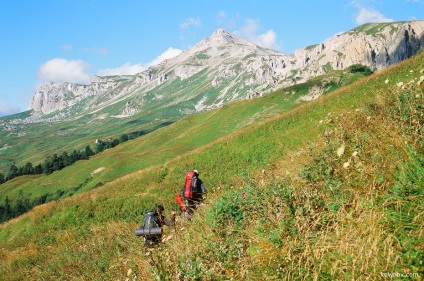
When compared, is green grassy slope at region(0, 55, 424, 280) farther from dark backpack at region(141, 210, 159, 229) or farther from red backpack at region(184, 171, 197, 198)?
red backpack at region(184, 171, 197, 198)

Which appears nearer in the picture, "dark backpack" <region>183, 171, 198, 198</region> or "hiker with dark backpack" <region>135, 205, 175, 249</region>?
"hiker with dark backpack" <region>135, 205, 175, 249</region>

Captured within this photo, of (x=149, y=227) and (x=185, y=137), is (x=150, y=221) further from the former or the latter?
(x=185, y=137)

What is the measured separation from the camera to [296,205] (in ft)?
17.8

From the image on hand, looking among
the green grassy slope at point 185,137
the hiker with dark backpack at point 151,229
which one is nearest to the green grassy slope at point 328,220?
the hiker with dark backpack at point 151,229

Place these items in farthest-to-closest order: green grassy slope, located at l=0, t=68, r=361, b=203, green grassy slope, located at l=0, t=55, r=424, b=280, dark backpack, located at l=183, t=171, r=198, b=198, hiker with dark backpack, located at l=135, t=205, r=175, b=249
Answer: green grassy slope, located at l=0, t=68, r=361, b=203 → dark backpack, located at l=183, t=171, r=198, b=198 → hiker with dark backpack, located at l=135, t=205, r=175, b=249 → green grassy slope, located at l=0, t=55, r=424, b=280

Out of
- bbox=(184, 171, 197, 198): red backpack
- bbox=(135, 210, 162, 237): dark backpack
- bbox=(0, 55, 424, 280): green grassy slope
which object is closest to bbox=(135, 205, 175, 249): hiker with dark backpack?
bbox=(135, 210, 162, 237): dark backpack

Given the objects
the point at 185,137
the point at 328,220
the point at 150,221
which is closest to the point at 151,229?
the point at 150,221

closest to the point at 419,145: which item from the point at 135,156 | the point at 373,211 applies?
the point at 373,211

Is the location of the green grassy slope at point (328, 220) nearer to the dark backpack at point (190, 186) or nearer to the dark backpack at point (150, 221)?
the dark backpack at point (150, 221)

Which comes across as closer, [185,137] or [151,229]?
[151,229]

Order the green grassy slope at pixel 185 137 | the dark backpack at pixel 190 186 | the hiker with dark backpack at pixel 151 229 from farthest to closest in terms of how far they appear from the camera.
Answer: the green grassy slope at pixel 185 137, the dark backpack at pixel 190 186, the hiker with dark backpack at pixel 151 229

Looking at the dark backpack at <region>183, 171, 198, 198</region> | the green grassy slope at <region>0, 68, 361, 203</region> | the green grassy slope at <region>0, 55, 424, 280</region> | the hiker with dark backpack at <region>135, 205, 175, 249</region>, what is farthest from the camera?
the green grassy slope at <region>0, 68, 361, 203</region>

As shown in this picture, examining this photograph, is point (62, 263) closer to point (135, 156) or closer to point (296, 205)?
A: point (296, 205)

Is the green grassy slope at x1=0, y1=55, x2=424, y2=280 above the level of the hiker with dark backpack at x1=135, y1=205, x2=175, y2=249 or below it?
above
